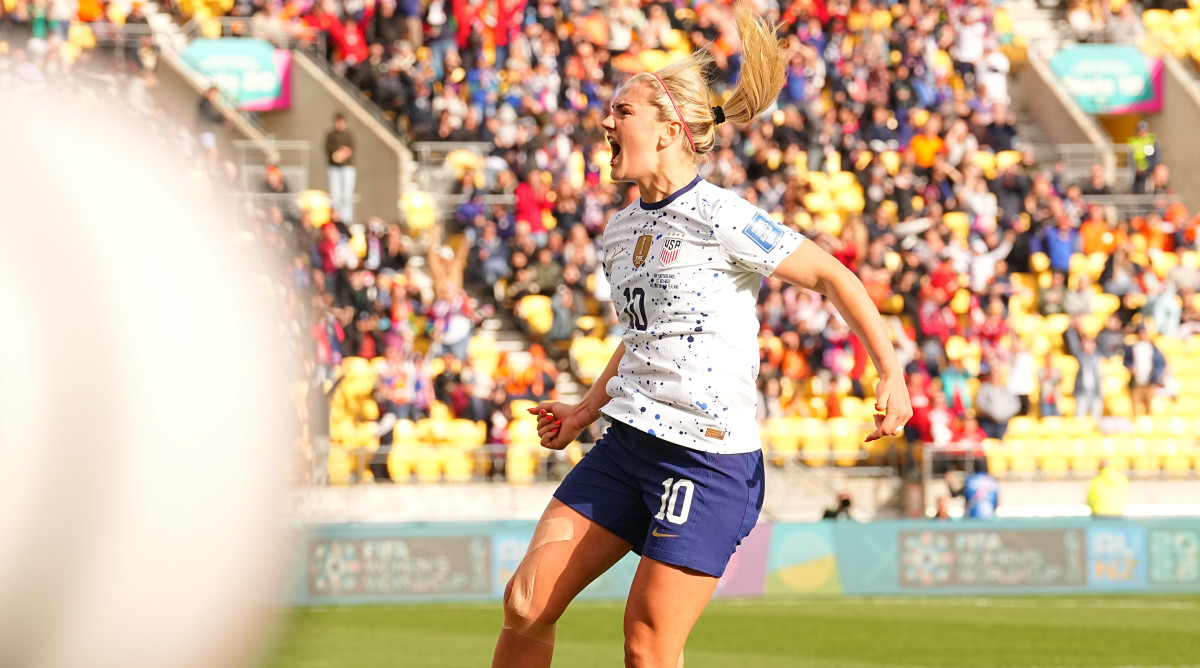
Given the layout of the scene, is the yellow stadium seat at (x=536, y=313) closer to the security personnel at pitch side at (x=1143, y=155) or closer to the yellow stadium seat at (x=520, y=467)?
the yellow stadium seat at (x=520, y=467)

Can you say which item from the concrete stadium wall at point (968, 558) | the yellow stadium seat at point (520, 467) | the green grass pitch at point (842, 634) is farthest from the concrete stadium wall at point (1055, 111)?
the yellow stadium seat at point (520, 467)

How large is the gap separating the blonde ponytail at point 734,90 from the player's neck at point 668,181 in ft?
0.22

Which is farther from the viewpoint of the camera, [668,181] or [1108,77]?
[1108,77]

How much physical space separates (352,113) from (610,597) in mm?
8483

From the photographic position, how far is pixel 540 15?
21.4 m

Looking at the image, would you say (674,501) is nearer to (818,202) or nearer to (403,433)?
(403,433)

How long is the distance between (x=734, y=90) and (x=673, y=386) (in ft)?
2.84

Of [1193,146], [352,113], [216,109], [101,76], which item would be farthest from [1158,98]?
[101,76]

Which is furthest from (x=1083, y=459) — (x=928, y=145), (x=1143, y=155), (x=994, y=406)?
(x=1143, y=155)

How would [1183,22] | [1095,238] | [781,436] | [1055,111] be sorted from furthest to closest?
[1183,22]
[1055,111]
[1095,238]
[781,436]

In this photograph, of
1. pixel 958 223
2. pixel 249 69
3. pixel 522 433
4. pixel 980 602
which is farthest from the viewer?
pixel 249 69

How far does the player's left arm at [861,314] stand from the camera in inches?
164

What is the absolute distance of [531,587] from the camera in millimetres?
4551

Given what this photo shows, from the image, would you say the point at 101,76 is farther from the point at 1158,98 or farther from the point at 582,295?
the point at 1158,98
